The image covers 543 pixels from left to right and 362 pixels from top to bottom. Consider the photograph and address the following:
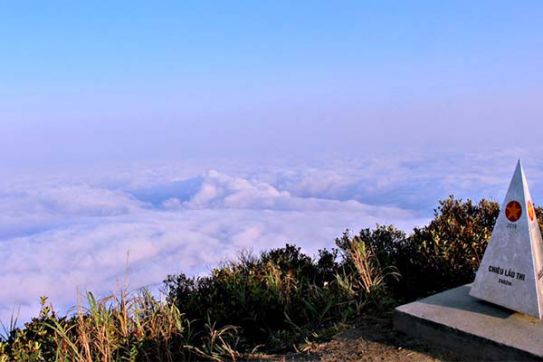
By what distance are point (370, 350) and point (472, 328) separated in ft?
2.96

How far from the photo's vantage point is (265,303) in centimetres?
611

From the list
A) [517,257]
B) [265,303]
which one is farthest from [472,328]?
[265,303]

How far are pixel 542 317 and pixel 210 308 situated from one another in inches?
134

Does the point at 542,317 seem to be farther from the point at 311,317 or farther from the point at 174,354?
the point at 174,354

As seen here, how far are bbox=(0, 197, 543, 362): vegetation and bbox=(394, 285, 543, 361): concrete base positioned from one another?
1.97ft

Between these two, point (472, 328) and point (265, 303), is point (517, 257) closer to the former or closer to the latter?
Answer: point (472, 328)

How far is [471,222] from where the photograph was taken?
7.89m

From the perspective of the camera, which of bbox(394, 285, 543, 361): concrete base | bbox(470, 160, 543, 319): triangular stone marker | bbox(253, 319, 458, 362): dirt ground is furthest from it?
bbox(470, 160, 543, 319): triangular stone marker

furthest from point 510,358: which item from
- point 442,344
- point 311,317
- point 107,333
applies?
point 107,333

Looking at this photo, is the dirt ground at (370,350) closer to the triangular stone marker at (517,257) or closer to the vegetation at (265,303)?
the vegetation at (265,303)

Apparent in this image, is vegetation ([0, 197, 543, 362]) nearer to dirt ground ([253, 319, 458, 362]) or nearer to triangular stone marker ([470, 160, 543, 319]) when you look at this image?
dirt ground ([253, 319, 458, 362])

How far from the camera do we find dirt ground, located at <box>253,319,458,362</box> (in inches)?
182

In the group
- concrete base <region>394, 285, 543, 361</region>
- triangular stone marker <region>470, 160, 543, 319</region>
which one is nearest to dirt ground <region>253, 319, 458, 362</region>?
concrete base <region>394, 285, 543, 361</region>

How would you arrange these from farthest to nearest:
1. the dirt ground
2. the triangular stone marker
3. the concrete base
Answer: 1. the triangular stone marker
2. the dirt ground
3. the concrete base
